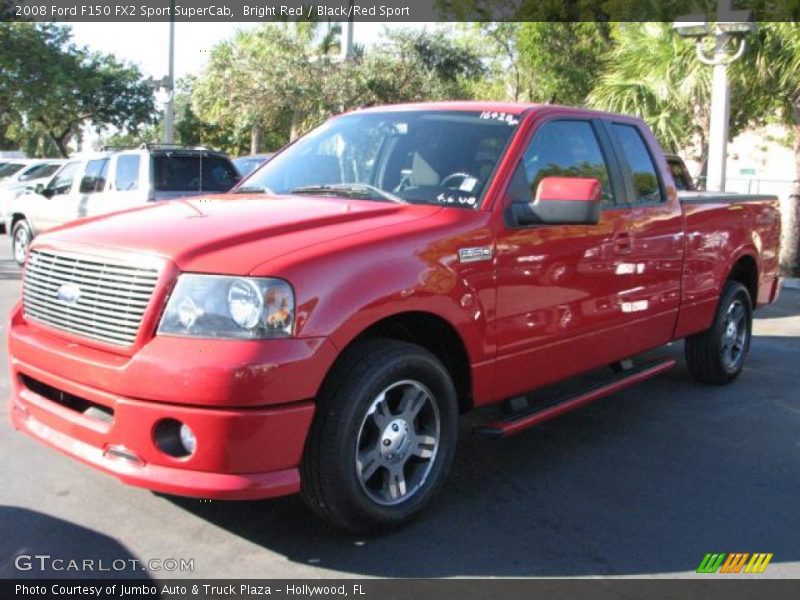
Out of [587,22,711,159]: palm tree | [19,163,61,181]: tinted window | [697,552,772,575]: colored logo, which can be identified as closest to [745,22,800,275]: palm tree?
[587,22,711,159]: palm tree

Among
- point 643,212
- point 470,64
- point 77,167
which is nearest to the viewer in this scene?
point 643,212

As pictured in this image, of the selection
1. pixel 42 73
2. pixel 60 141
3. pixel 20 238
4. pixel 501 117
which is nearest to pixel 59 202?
pixel 20 238

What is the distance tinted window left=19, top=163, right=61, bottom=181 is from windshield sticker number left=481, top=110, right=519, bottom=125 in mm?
17280

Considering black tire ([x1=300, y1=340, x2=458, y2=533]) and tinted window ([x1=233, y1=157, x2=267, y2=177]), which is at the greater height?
tinted window ([x1=233, y1=157, x2=267, y2=177])

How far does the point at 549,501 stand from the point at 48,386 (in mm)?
2447

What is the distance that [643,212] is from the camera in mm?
5344

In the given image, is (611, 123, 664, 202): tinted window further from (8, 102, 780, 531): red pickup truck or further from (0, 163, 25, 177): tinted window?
(0, 163, 25, 177): tinted window

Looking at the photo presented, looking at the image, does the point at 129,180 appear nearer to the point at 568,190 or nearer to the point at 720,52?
the point at 720,52

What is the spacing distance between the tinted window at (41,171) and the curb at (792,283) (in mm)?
15631

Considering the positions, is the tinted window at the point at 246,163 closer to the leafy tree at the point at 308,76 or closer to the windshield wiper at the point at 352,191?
the leafy tree at the point at 308,76

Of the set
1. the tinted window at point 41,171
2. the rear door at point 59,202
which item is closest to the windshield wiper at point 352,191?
the rear door at point 59,202

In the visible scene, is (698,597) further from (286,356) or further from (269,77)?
(269,77)

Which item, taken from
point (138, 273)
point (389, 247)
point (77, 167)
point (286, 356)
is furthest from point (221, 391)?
point (77, 167)

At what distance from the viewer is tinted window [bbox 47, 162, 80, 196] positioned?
42.0 feet
